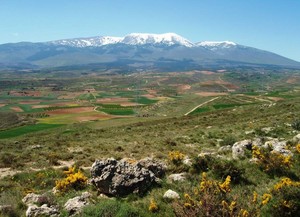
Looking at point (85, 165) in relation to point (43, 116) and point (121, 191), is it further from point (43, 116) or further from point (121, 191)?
point (43, 116)

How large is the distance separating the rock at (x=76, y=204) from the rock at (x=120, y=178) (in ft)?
4.25

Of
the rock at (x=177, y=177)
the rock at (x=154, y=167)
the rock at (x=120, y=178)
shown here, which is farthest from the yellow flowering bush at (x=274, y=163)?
the rock at (x=120, y=178)

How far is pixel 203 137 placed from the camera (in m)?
31.7

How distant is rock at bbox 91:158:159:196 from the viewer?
47.8 ft

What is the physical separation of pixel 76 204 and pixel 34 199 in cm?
237

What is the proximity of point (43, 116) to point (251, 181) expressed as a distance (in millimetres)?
100975

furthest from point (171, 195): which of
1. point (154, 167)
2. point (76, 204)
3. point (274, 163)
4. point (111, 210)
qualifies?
point (274, 163)

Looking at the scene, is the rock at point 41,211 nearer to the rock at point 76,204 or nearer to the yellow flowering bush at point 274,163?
the rock at point 76,204

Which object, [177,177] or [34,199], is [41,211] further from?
[177,177]

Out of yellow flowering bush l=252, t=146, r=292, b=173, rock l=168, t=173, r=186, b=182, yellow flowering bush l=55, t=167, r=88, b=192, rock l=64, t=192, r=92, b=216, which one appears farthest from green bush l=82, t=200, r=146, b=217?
yellow flowering bush l=252, t=146, r=292, b=173

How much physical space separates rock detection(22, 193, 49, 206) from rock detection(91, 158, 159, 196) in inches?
93.5

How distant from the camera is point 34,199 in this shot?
1409 centimetres

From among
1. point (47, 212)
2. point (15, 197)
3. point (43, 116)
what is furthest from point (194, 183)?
point (43, 116)

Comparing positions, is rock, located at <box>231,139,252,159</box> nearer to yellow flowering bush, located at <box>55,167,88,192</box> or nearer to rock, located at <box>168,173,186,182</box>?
rock, located at <box>168,173,186,182</box>
